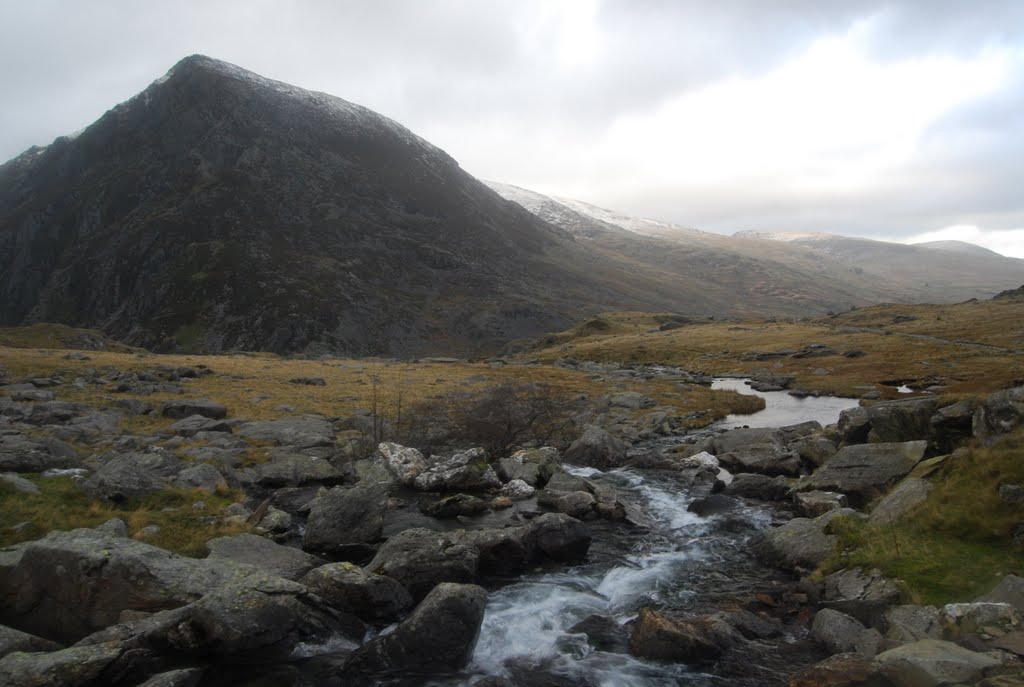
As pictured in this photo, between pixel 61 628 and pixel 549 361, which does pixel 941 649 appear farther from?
pixel 549 361

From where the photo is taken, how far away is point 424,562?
16.7m

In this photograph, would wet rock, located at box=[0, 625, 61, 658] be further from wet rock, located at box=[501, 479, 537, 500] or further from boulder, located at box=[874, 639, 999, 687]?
wet rock, located at box=[501, 479, 537, 500]

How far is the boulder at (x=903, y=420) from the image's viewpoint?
23.7 meters

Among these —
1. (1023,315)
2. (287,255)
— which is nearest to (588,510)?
(1023,315)

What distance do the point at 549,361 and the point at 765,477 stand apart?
8449 cm

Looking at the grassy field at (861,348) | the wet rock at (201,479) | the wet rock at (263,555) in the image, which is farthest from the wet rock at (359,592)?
the grassy field at (861,348)

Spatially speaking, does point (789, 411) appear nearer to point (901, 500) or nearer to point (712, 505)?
point (712, 505)

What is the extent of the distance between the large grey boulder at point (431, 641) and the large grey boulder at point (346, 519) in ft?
21.2

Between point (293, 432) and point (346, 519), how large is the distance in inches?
701

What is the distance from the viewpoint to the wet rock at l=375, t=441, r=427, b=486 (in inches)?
1080

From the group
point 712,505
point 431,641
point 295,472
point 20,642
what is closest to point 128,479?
point 295,472

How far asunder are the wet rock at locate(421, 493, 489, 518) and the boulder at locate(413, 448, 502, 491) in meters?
2.11

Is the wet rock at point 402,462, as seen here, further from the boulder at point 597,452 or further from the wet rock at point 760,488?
the wet rock at point 760,488

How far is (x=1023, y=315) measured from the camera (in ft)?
303
